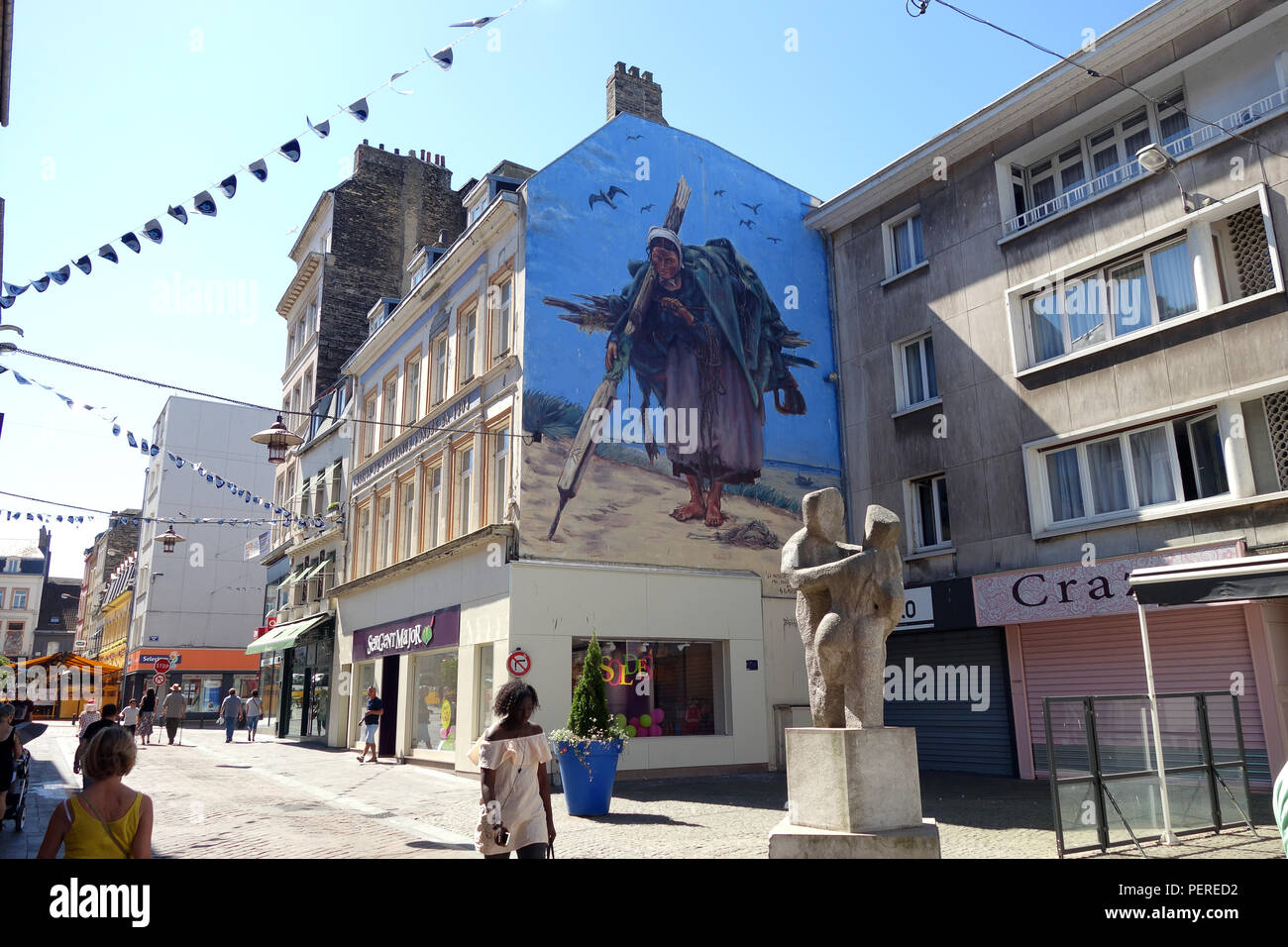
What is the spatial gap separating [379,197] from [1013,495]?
24876 millimetres

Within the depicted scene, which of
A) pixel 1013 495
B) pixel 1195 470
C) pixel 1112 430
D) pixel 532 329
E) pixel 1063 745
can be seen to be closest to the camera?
pixel 1063 745

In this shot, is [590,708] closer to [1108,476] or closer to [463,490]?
[463,490]

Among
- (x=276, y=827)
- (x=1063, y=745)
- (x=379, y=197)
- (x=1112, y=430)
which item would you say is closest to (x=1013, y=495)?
(x=1112, y=430)

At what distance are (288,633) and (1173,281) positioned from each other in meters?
26.1

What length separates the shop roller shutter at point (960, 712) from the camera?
16641 millimetres

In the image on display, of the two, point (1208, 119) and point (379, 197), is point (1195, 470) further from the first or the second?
point (379, 197)

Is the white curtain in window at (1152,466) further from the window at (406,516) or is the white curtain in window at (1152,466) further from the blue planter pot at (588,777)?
the window at (406,516)

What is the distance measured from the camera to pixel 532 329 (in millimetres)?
17859

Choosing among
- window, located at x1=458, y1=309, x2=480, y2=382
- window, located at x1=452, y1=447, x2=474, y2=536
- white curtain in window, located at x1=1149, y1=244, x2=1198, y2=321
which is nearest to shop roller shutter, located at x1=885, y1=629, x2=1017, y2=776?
white curtain in window, located at x1=1149, y1=244, x2=1198, y2=321

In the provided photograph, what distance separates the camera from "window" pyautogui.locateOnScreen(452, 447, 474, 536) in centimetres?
2048

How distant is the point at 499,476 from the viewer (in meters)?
18.6

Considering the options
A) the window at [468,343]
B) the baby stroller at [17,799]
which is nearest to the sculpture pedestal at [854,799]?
the baby stroller at [17,799]

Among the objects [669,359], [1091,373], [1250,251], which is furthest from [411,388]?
[1250,251]
